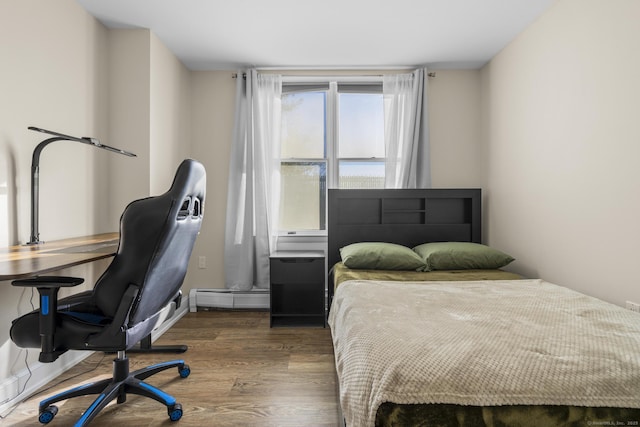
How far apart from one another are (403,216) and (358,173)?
655mm

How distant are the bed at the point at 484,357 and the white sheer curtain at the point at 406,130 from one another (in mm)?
1520

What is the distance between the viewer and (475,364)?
3.36 ft

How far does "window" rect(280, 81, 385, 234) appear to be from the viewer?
3.59 meters

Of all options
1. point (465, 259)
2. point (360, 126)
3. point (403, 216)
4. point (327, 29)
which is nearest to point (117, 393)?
point (465, 259)

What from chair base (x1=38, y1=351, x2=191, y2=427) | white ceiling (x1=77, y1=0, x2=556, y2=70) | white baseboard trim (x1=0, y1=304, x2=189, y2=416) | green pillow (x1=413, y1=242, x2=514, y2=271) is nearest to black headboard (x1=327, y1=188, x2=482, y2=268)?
green pillow (x1=413, y1=242, x2=514, y2=271)

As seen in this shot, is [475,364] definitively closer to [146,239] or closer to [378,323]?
[378,323]

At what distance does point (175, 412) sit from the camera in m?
1.70

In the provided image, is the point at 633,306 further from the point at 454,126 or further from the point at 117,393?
the point at 117,393

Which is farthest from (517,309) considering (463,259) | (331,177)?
(331,177)

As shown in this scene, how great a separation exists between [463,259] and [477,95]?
184cm

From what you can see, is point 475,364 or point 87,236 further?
point 87,236

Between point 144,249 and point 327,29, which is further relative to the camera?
point 327,29

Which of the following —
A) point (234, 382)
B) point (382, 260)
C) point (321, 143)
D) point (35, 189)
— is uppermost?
point (321, 143)

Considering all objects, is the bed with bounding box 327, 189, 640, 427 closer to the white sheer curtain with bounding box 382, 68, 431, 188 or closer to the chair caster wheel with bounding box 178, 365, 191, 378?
the chair caster wheel with bounding box 178, 365, 191, 378
